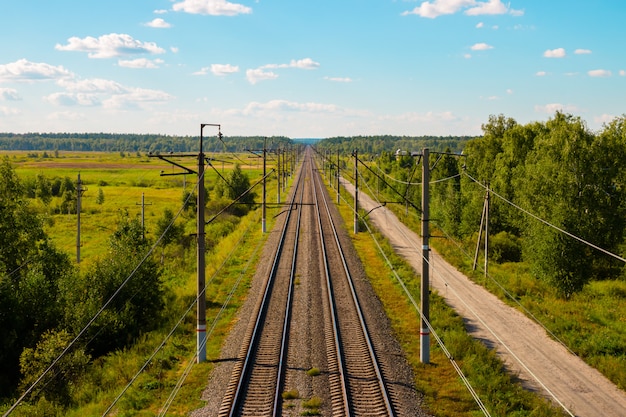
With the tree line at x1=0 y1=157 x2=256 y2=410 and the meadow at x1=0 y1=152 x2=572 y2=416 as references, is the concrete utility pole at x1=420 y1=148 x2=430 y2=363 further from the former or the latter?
the tree line at x1=0 y1=157 x2=256 y2=410

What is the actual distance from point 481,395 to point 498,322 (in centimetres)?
983

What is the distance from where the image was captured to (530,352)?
2159 centimetres

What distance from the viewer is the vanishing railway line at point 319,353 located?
15070 mm

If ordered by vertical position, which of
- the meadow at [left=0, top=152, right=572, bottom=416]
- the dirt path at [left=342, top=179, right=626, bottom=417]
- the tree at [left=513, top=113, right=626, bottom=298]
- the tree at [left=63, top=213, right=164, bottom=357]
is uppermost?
the tree at [left=513, top=113, right=626, bottom=298]

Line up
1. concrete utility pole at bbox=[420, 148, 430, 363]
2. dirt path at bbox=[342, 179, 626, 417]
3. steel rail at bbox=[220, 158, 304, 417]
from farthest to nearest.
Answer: concrete utility pole at bbox=[420, 148, 430, 363] → dirt path at bbox=[342, 179, 626, 417] → steel rail at bbox=[220, 158, 304, 417]

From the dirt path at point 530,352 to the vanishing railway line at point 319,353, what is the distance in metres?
4.40

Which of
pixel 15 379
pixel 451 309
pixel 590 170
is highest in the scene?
pixel 590 170

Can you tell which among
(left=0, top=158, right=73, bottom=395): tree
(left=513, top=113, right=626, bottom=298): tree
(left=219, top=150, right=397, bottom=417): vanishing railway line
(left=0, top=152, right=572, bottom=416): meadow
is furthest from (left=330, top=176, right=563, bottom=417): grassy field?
(left=0, top=158, right=73, bottom=395): tree

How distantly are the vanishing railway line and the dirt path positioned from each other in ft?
14.4

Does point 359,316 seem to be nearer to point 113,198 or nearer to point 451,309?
point 451,309

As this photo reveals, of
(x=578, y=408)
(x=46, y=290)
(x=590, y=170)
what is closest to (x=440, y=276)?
(x=590, y=170)

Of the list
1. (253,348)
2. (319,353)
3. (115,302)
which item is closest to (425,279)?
(319,353)

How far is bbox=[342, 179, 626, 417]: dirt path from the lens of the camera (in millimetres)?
17275

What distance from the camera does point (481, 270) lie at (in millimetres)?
35438
